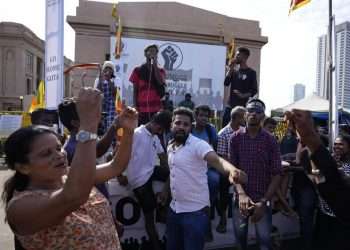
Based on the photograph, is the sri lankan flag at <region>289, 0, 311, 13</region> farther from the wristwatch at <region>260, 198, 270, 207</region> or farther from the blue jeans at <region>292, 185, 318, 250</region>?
the wristwatch at <region>260, 198, 270, 207</region>

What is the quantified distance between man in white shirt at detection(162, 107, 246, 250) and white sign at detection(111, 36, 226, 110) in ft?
59.7

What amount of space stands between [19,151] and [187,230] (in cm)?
207

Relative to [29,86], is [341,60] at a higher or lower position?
lower

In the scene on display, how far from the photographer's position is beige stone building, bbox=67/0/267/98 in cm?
2056

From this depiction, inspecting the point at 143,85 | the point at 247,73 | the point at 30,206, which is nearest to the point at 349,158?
the point at 247,73

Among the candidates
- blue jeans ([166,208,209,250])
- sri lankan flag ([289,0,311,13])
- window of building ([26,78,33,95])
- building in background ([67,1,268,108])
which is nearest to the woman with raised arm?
blue jeans ([166,208,209,250])

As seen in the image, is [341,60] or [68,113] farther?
[341,60]

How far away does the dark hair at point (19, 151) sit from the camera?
1847 mm

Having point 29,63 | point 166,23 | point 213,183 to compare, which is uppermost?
point 29,63

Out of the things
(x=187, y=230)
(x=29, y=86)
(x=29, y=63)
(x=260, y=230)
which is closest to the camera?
(x=187, y=230)

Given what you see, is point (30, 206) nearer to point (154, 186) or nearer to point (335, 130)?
point (154, 186)

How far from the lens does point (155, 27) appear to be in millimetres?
22266

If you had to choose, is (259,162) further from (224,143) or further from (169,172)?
(224,143)

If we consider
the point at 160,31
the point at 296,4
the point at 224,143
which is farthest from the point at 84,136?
the point at 160,31
